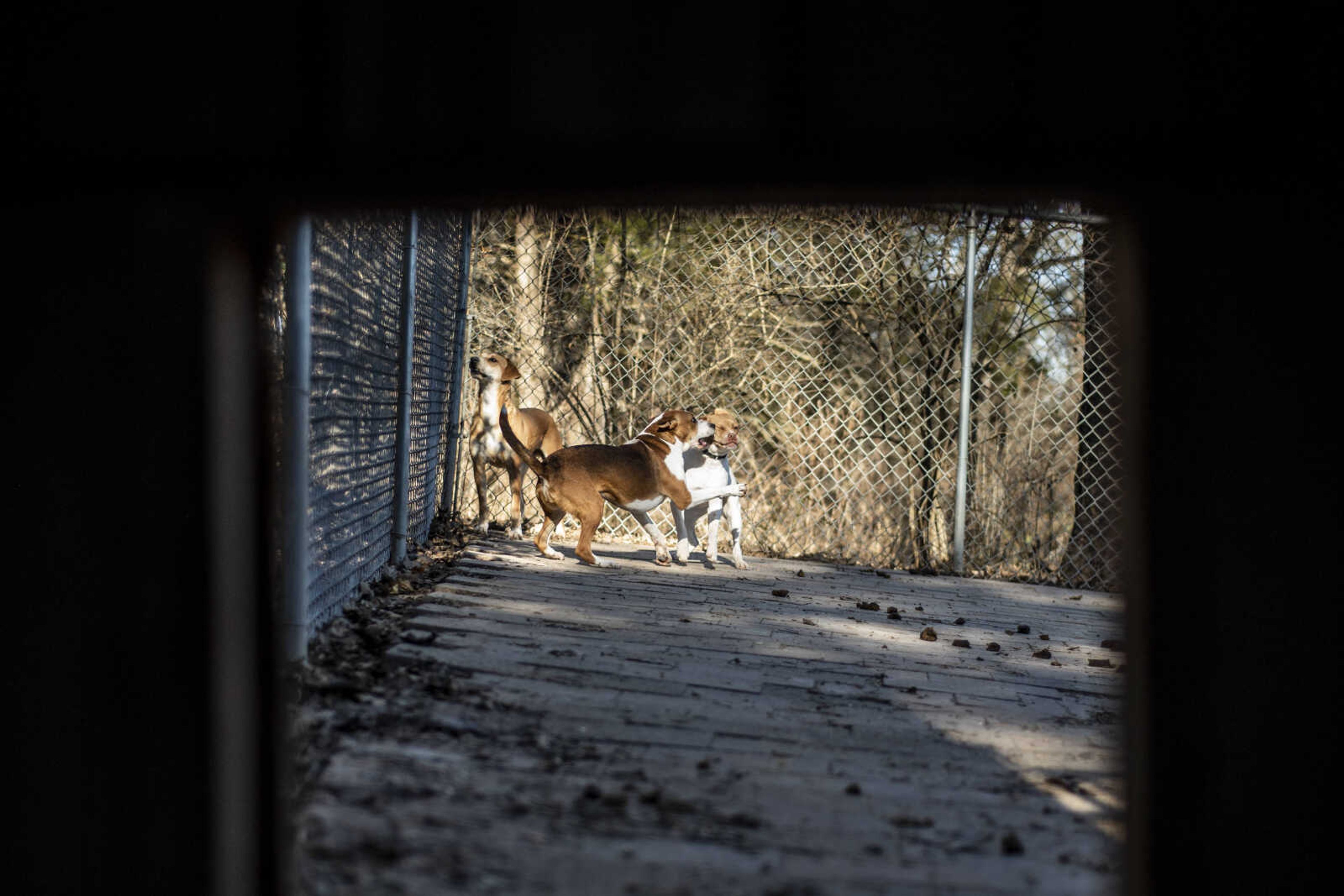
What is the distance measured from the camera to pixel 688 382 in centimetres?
860

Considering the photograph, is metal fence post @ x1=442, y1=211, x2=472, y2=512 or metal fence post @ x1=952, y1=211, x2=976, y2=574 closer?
metal fence post @ x1=952, y1=211, x2=976, y2=574

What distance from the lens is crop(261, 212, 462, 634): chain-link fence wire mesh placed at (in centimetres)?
374

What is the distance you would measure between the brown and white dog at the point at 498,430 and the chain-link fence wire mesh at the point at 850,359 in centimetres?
55

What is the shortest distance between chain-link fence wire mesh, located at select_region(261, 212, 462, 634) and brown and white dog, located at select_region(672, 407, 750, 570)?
5.75 ft

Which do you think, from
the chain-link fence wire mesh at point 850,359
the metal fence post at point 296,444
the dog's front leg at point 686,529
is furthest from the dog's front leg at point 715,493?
the metal fence post at point 296,444

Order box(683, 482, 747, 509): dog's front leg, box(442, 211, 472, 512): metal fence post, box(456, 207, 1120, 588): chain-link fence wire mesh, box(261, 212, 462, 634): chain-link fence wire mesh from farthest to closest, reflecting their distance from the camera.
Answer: box(456, 207, 1120, 588): chain-link fence wire mesh < box(442, 211, 472, 512): metal fence post < box(683, 482, 747, 509): dog's front leg < box(261, 212, 462, 634): chain-link fence wire mesh

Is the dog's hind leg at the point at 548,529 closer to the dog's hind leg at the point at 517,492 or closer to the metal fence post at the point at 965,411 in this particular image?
the dog's hind leg at the point at 517,492

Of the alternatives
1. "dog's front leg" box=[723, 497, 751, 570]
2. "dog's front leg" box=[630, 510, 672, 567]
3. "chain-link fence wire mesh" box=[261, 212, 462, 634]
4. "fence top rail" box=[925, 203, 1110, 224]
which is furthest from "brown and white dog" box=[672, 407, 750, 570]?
"fence top rail" box=[925, 203, 1110, 224]

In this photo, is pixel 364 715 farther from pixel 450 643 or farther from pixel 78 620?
pixel 78 620

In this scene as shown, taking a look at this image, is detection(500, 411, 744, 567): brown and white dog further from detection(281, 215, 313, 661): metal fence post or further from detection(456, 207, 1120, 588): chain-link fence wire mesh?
detection(281, 215, 313, 661): metal fence post

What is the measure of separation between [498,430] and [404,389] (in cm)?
204

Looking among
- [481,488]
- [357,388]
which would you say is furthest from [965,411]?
[357,388]

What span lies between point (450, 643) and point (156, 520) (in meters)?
2.48

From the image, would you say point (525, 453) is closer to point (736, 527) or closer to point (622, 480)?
point (622, 480)
